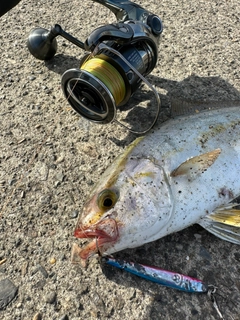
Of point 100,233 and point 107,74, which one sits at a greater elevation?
point 107,74

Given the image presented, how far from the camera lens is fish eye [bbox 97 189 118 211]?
1804 millimetres

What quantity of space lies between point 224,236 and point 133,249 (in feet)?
1.79

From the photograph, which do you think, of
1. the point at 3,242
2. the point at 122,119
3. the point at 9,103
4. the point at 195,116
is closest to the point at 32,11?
the point at 9,103

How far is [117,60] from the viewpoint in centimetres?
202

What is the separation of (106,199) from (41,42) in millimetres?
1566

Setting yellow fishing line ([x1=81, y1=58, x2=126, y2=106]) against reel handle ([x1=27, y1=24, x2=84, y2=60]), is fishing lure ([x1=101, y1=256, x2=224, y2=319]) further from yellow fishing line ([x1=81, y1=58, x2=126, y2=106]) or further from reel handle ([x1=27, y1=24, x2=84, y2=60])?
reel handle ([x1=27, y1=24, x2=84, y2=60])

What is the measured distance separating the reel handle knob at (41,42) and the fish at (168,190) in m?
1.21

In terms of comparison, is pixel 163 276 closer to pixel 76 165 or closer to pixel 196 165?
pixel 196 165

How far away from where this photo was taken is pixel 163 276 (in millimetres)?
1877

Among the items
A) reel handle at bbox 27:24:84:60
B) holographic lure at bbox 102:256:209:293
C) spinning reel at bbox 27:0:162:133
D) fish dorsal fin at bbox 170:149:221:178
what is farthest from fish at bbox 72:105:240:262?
reel handle at bbox 27:24:84:60

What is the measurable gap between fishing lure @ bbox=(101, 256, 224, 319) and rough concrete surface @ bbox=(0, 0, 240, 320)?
0.04m

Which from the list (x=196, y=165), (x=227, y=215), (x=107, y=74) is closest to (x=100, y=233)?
(x=196, y=165)

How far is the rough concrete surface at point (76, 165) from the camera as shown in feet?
6.11

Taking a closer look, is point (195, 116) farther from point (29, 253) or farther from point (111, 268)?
point (29, 253)
